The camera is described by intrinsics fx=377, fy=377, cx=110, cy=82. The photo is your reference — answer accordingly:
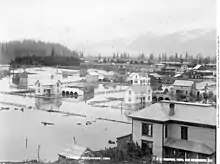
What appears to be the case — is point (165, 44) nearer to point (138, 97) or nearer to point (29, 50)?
point (138, 97)

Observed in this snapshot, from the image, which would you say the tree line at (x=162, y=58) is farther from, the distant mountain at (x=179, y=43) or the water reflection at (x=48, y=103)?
the water reflection at (x=48, y=103)

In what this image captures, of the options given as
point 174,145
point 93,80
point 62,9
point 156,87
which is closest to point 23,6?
point 62,9

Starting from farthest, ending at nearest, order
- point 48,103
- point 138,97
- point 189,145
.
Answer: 1. point 48,103
2. point 138,97
3. point 189,145

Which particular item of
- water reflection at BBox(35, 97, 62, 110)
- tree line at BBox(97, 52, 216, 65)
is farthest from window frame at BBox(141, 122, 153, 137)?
water reflection at BBox(35, 97, 62, 110)

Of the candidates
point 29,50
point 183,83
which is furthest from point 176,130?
point 29,50

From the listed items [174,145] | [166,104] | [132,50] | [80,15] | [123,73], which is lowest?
[174,145]

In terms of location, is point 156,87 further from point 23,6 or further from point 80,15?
point 23,6
